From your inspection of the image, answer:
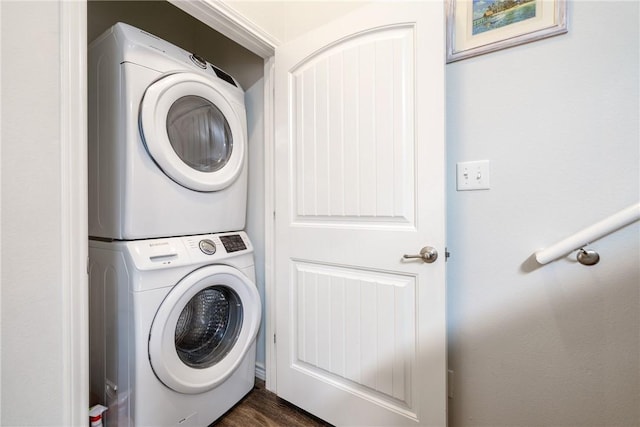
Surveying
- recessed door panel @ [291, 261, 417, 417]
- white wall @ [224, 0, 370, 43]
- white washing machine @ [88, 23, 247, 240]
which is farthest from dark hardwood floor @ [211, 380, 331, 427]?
white wall @ [224, 0, 370, 43]

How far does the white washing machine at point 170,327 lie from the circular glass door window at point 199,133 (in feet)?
1.23

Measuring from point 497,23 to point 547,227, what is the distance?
750 mm

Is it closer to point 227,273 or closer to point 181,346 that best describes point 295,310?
point 227,273

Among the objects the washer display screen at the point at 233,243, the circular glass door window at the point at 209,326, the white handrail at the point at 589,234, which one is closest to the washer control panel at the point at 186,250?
the washer display screen at the point at 233,243

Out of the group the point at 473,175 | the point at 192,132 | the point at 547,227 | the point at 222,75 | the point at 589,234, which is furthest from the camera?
the point at 222,75

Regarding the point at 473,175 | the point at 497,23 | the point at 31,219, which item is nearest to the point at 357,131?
the point at 473,175

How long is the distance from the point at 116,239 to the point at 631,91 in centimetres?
181

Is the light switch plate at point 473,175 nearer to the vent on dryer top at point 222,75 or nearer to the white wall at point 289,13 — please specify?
the white wall at point 289,13

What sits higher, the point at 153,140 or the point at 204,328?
the point at 153,140

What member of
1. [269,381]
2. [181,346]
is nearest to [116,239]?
[181,346]

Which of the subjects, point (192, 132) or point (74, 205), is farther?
point (192, 132)

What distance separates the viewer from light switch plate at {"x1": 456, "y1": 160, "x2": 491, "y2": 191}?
100 cm

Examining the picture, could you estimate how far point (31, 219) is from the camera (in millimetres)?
646

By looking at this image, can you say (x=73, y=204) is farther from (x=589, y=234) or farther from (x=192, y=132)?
(x=589, y=234)
